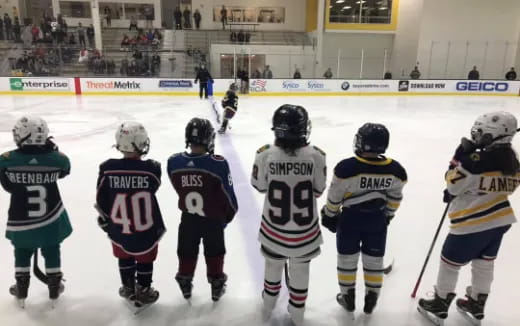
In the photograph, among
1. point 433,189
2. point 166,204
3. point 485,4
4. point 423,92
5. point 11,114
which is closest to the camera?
point 166,204

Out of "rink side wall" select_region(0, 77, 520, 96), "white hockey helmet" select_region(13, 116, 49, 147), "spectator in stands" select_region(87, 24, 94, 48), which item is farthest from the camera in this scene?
"spectator in stands" select_region(87, 24, 94, 48)

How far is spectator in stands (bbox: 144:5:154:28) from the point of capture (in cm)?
2278

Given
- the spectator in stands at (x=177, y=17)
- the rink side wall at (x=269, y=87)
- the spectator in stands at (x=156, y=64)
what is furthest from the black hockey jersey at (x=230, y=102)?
the spectator in stands at (x=177, y=17)

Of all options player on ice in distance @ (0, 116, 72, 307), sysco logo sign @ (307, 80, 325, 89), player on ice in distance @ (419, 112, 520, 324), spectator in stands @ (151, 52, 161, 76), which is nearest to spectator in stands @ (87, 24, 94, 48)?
spectator in stands @ (151, 52, 161, 76)

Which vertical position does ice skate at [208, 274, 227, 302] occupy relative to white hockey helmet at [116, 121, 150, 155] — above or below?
below

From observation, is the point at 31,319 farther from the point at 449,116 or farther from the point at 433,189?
the point at 449,116

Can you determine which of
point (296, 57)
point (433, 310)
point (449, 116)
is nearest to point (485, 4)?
point (296, 57)

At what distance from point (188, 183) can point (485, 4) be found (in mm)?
21904

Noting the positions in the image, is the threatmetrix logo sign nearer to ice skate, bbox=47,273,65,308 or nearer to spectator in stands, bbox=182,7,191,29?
spectator in stands, bbox=182,7,191,29

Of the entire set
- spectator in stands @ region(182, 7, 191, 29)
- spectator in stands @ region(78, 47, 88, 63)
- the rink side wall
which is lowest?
the rink side wall

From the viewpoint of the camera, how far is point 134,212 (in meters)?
2.26

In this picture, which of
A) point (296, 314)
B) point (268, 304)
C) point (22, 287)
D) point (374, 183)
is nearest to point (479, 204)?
point (374, 183)

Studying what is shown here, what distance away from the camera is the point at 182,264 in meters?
2.40

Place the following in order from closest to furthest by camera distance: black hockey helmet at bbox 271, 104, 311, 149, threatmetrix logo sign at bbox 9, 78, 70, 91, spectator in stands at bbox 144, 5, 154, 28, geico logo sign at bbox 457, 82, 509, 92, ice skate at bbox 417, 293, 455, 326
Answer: black hockey helmet at bbox 271, 104, 311, 149
ice skate at bbox 417, 293, 455, 326
threatmetrix logo sign at bbox 9, 78, 70, 91
geico logo sign at bbox 457, 82, 509, 92
spectator in stands at bbox 144, 5, 154, 28
